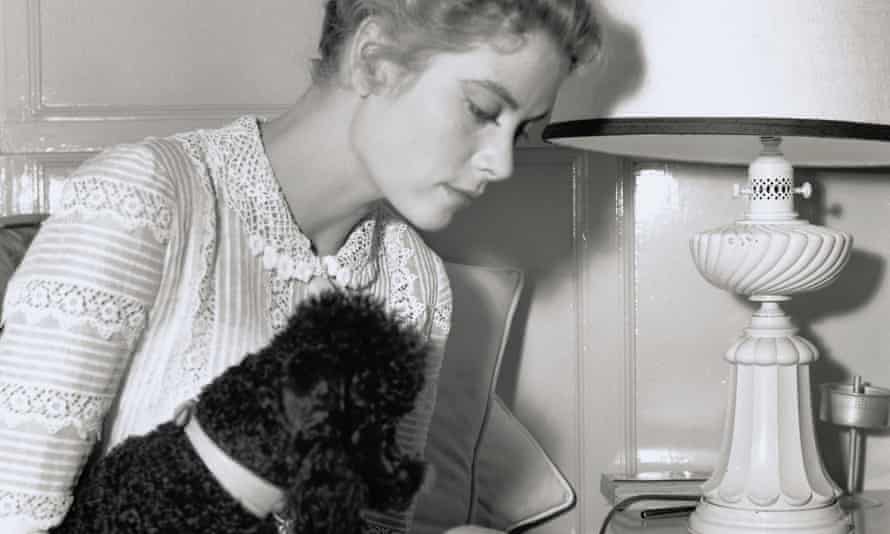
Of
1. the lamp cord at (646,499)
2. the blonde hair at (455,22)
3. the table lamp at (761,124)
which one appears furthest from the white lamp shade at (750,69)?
the lamp cord at (646,499)

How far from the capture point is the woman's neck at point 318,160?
1.30m

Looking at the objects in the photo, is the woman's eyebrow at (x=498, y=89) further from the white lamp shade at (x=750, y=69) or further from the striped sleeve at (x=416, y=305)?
the striped sleeve at (x=416, y=305)

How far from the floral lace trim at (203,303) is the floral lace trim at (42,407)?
135 mm

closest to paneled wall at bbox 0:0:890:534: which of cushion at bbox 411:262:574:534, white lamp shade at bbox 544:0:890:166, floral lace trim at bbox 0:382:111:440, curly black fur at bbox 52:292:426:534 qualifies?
cushion at bbox 411:262:574:534

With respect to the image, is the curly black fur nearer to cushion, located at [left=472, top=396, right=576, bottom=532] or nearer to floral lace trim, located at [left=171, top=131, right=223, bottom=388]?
floral lace trim, located at [left=171, top=131, right=223, bottom=388]

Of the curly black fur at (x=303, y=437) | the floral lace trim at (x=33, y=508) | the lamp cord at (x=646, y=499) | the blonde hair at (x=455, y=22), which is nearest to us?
the curly black fur at (x=303, y=437)

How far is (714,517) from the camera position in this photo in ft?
4.95

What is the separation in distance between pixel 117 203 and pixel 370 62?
30 centimetres

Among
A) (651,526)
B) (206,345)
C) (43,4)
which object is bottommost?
(651,526)

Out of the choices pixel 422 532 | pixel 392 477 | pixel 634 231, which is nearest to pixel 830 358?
pixel 634 231

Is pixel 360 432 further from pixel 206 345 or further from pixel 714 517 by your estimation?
pixel 714 517

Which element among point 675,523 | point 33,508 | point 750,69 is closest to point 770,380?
point 675,523

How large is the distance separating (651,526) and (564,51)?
0.74 meters

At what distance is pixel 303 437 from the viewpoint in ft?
2.73
